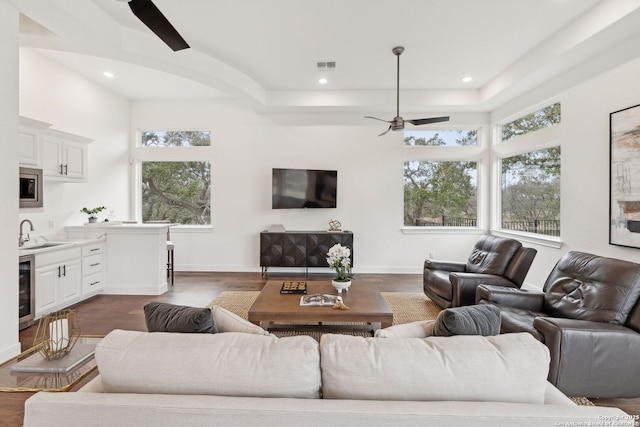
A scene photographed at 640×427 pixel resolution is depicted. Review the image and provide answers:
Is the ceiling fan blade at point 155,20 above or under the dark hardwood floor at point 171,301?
above

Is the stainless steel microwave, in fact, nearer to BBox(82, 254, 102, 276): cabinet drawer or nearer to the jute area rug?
BBox(82, 254, 102, 276): cabinet drawer

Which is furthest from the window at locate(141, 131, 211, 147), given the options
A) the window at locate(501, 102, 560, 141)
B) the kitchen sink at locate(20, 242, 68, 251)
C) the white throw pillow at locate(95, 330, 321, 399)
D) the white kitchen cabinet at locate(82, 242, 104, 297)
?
the white throw pillow at locate(95, 330, 321, 399)

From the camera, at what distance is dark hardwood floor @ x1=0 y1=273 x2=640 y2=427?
204cm

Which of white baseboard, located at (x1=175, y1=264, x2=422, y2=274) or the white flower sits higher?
the white flower

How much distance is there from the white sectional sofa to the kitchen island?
12.7 ft

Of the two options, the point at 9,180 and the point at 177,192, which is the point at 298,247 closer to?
the point at 177,192

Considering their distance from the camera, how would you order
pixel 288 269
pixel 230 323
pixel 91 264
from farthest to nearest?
pixel 288 269 → pixel 91 264 → pixel 230 323

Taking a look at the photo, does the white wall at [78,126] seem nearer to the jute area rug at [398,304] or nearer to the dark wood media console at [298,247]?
the jute area rug at [398,304]

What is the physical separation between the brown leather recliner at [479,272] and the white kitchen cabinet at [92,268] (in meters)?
4.65

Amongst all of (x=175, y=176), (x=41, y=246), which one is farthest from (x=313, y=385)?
(x=175, y=176)

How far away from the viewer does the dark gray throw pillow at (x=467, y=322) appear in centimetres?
133

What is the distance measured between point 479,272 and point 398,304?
3.61ft

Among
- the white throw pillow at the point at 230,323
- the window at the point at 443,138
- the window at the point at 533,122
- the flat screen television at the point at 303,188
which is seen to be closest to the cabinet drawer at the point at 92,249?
the flat screen television at the point at 303,188

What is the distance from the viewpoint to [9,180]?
2664mm
